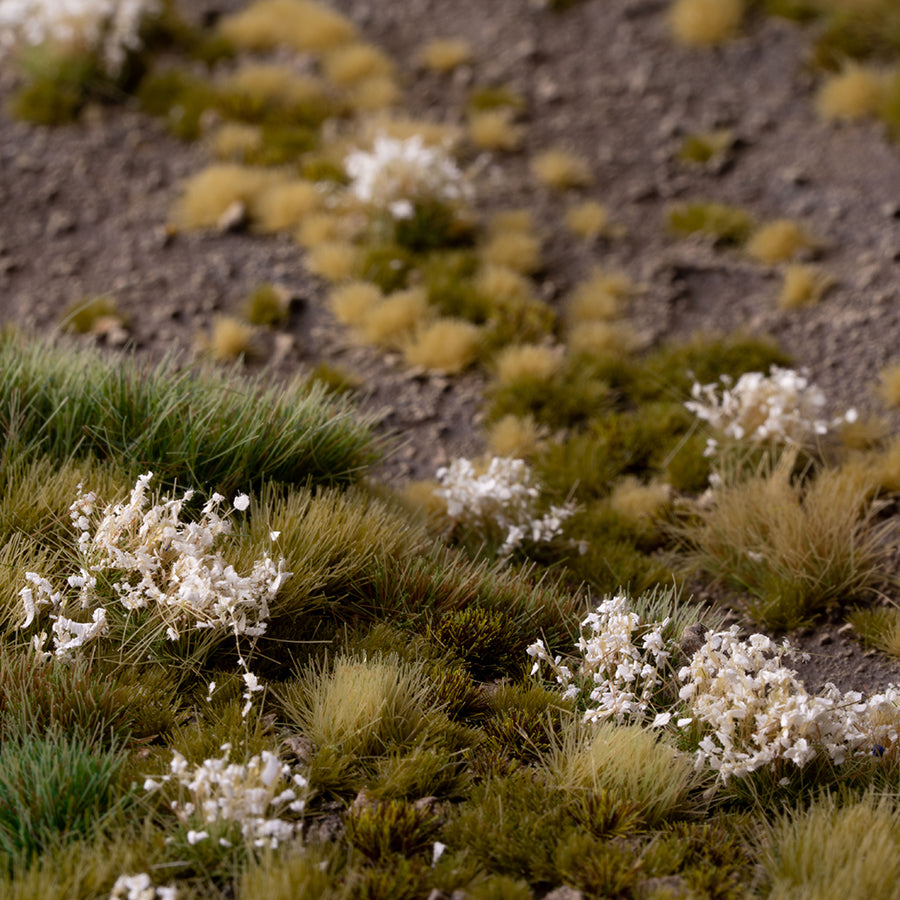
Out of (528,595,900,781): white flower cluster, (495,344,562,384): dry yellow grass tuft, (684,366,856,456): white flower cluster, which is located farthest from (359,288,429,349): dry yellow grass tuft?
(528,595,900,781): white flower cluster

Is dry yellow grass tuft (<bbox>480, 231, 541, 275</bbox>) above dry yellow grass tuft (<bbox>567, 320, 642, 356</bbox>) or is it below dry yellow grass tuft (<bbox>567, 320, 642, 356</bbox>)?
above

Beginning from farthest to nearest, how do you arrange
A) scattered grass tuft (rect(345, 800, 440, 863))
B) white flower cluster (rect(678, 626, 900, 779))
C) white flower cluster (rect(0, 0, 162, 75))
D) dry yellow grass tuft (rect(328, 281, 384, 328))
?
white flower cluster (rect(0, 0, 162, 75)) < dry yellow grass tuft (rect(328, 281, 384, 328)) < white flower cluster (rect(678, 626, 900, 779)) < scattered grass tuft (rect(345, 800, 440, 863))

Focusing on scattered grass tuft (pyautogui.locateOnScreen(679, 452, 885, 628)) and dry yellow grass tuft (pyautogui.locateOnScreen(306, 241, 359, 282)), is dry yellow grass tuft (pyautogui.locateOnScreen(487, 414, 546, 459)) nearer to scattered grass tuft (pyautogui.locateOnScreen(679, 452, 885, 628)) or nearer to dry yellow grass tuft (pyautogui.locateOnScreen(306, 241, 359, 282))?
scattered grass tuft (pyautogui.locateOnScreen(679, 452, 885, 628))

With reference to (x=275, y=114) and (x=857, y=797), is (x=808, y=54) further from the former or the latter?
(x=857, y=797)

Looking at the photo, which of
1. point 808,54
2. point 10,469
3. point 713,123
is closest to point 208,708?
point 10,469

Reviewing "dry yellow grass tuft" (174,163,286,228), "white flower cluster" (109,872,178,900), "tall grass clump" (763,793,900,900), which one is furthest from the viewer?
"dry yellow grass tuft" (174,163,286,228)

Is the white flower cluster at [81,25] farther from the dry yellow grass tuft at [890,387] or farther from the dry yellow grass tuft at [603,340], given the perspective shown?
the dry yellow grass tuft at [890,387]
